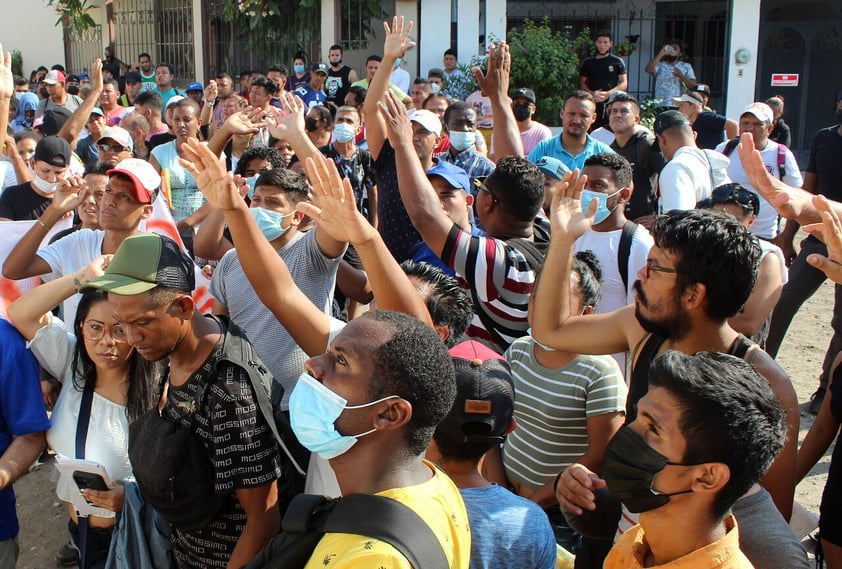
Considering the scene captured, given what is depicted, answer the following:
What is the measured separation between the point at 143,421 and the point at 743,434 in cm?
172

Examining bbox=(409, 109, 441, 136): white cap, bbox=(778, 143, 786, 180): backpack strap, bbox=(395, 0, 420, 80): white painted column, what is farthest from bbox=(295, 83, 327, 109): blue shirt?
bbox=(778, 143, 786, 180): backpack strap

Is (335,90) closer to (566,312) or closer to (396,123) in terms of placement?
(396,123)

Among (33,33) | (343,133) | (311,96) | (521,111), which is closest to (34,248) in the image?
(343,133)

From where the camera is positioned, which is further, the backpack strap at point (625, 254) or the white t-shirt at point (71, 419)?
the backpack strap at point (625, 254)

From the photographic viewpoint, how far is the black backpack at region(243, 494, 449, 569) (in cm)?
166

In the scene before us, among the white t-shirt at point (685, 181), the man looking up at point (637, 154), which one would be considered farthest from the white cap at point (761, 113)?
the white t-shirt at point (685, 181)

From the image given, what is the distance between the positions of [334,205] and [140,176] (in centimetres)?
172

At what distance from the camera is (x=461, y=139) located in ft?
19.6

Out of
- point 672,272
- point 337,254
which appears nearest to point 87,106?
point 337,254

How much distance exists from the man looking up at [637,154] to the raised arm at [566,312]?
11.6ft

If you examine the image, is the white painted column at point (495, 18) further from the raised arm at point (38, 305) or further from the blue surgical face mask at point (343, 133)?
the raised arm at point (38, 305)

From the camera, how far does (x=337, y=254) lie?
3.32 m

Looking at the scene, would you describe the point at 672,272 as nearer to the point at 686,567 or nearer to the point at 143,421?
the point at 686,567

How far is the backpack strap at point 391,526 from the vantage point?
165 cm
